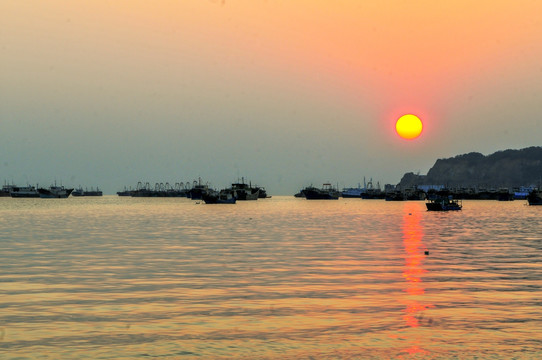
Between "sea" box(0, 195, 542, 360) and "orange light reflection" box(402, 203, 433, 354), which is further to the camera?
"orange light reflection" box(402, 203, 433, 354)

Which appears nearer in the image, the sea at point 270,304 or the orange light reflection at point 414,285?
the sea at point 270,304

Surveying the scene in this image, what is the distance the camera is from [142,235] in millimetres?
86688

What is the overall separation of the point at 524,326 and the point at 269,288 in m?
14.1

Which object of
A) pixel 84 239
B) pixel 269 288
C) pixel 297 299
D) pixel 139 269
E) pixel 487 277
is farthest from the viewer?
pixel 84 239

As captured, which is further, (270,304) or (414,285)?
(414,285)

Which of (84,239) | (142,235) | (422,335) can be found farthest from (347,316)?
(142,235)

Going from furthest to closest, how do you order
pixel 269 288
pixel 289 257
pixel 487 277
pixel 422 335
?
pixel 289 257, pixel 487 277, pixel 269 288, pixel 422 335

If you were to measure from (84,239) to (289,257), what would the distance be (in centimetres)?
3012

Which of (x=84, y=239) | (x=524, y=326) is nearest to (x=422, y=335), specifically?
(x=524, y=326)

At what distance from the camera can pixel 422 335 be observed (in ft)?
81.4

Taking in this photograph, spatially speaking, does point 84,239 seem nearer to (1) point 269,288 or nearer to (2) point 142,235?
(2) point 142,235

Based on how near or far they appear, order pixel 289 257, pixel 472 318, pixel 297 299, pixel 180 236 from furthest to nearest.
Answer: pixel 180 236, pixel 289 257, pixel 297 299, pixel 472 318

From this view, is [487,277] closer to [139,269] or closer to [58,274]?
[139,269]

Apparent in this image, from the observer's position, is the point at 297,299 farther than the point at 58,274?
No
